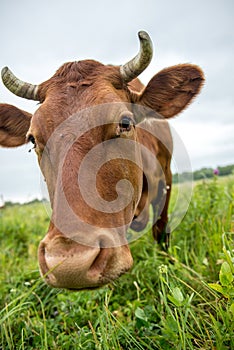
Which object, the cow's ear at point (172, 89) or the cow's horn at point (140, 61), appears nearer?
the cow's horn at point (140, 61)

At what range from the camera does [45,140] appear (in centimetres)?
274

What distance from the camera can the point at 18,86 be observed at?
10.9 ft

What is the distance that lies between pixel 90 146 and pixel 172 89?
1.47 m

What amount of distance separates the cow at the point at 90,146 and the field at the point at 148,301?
0.35 m

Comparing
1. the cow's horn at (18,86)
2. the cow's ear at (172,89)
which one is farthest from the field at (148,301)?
the cow's horn at (18,86)

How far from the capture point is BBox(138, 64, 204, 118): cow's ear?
3.46m

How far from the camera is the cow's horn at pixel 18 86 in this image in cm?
329

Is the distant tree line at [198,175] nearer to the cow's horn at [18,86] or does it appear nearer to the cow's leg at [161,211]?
the cow's leg at [161,211]

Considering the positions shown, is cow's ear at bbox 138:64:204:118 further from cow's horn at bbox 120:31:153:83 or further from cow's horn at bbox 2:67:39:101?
cow's horn at bbox 2:67:39:101

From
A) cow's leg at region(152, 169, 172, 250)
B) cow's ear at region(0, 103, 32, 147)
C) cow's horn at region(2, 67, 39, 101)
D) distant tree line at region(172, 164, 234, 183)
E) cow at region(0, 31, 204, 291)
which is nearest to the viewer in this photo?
cow at region(0, 31, 204, 291)

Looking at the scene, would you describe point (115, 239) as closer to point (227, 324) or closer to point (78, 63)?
point (227, 324)

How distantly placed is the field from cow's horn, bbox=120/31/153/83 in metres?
1.49

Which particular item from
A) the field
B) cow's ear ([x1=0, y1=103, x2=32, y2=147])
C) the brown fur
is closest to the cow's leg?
the field

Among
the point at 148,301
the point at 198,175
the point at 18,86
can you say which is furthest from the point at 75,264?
the point at 198,175
